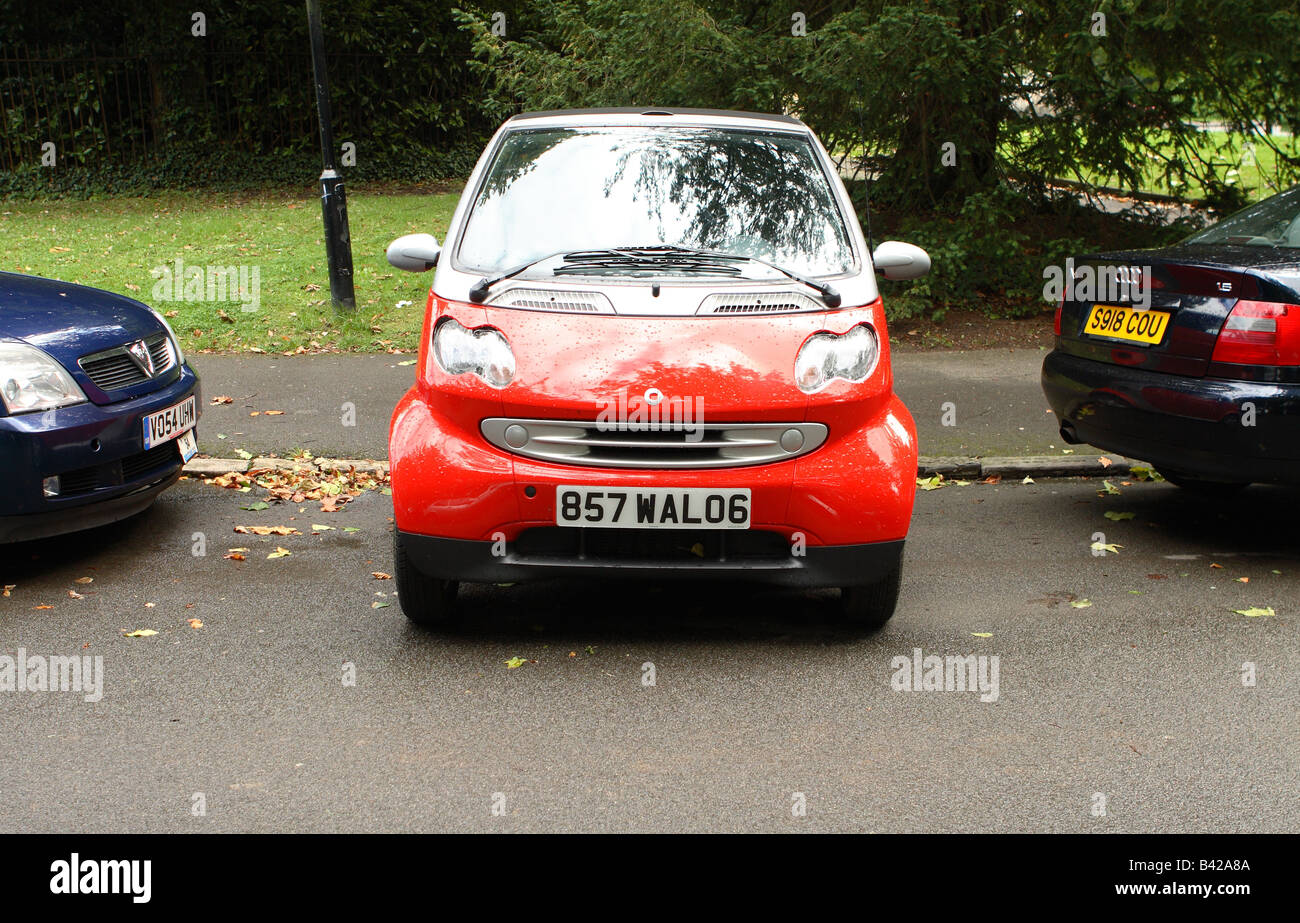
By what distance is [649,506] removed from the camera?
13.5 feet

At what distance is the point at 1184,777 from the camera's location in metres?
3.54

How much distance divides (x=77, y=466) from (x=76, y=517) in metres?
0.24

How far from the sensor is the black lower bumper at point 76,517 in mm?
4977

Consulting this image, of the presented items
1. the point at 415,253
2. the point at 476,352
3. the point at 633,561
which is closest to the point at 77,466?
the point at 415,253

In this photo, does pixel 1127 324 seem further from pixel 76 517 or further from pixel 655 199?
pixel 76 517

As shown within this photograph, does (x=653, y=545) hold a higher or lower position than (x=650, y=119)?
lower

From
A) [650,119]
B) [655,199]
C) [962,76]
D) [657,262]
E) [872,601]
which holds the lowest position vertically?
[872,601]

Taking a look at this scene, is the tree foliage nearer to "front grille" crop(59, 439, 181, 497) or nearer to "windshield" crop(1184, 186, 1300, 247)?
"windshield" crop(1184, 186, 1300, 247)

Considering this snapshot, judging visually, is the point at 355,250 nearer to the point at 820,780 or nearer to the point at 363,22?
the point at 363,22

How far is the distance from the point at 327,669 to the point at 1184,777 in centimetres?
270

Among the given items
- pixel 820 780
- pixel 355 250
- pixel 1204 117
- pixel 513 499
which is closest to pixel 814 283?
pixel 513 499

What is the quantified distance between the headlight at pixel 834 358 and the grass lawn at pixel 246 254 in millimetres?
5840

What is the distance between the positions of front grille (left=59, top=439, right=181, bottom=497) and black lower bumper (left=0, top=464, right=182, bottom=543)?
0.19 feet

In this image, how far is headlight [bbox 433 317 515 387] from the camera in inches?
167
